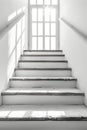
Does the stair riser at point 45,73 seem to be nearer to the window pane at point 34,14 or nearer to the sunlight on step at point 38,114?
the sunlight on step at point 38,114

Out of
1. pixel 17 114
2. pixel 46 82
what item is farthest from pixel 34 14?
pixel 17 114

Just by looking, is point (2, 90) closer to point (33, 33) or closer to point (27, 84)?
point (27, 84)

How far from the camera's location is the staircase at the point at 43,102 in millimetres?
1720

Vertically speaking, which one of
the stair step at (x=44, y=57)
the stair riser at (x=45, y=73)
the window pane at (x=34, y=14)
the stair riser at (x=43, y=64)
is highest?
the window pane at (x=34, y=14)

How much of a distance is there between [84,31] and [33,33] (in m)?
3.67

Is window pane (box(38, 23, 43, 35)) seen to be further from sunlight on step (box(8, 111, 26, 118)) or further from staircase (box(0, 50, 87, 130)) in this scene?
sunlight on step (box(8, 111, 26, 118))

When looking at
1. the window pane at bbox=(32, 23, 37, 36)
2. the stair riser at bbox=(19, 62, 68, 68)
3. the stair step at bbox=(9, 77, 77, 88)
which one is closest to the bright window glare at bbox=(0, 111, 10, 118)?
the stair step at bbox=(9, 77, 77, 88)

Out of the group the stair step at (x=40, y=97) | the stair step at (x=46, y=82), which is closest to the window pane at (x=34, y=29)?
the stair step at (x=46, y=82)

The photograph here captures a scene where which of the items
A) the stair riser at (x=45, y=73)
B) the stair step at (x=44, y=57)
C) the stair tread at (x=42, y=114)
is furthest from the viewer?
the stair step at (x=44, y=57)

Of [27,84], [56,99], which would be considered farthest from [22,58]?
[56,99]

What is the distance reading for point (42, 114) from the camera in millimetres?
1782

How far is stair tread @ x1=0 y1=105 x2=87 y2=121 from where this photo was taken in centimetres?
170

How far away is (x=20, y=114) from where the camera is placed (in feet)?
5.84

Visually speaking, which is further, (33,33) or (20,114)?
(33,33)
